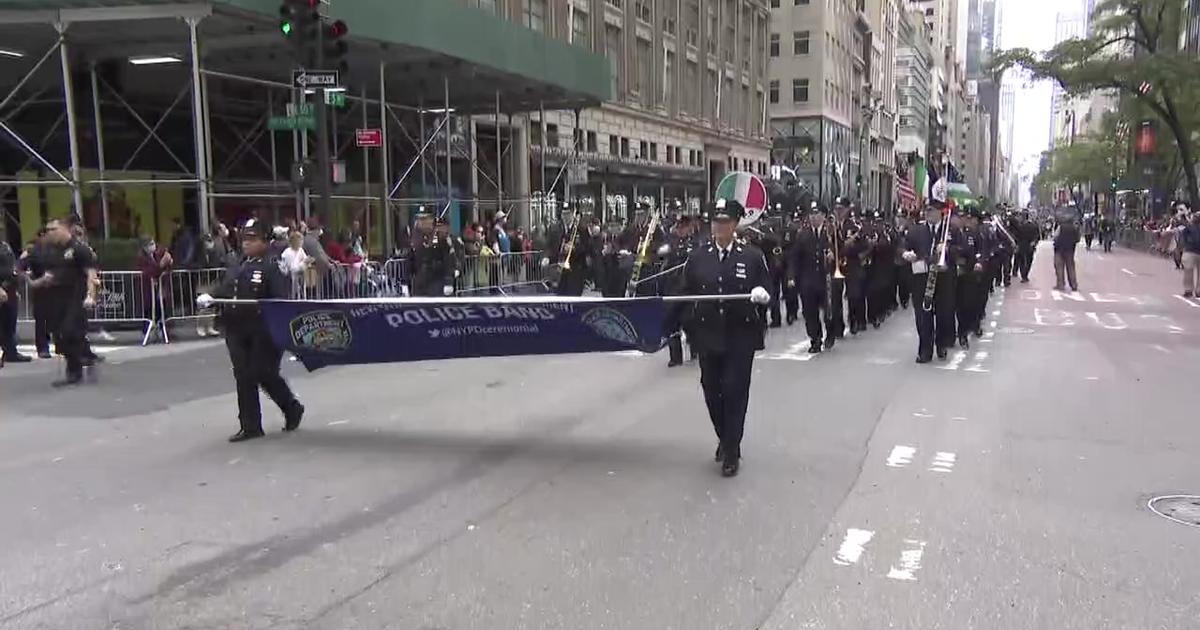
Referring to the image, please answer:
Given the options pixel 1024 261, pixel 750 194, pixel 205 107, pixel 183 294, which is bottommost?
pixel 1024 261

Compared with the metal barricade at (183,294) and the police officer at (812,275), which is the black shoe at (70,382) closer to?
the metal barricade at (183,294)

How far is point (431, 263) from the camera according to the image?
50.2 ft

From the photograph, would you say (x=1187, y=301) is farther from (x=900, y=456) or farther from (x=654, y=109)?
(x=654, y=109)

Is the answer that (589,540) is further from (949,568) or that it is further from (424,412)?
(424,412)

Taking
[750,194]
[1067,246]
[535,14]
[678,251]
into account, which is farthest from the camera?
[535,14]

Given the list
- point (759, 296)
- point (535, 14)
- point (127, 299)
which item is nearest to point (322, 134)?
point (127, 299)

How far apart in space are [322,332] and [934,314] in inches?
295

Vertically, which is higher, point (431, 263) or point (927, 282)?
point (431, 263)

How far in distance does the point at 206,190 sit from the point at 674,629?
14.0 m

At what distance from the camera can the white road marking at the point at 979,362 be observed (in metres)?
11.2

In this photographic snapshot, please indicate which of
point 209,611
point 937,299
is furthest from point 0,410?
point 937,299

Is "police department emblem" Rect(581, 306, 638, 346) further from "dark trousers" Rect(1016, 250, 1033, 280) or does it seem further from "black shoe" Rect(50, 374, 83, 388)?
"dark trousers" Rect(1016, 250, 1033, 280)

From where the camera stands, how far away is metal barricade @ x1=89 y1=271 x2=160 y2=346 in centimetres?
1396

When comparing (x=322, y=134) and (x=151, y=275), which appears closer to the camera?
(x=151, y=275)
